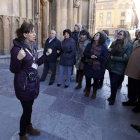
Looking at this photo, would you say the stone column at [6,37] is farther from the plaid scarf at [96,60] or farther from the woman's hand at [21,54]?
the woman's hand at [21,54]

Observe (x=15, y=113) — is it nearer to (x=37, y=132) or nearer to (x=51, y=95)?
(x=37, y=132)

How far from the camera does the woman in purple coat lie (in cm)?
194

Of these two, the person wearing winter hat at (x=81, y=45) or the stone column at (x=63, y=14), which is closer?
the person wearing winter hat at (x=81, y=45)

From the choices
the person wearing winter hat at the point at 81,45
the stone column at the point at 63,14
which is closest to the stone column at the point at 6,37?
the stone column at the point at 63,14

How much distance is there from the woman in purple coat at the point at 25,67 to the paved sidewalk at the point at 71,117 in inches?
23.8

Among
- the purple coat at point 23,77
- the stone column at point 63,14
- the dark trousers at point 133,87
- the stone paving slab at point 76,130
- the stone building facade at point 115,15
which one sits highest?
the stone building facade at point 115,15

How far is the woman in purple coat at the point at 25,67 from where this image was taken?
1937 mm

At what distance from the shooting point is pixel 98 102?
388cm

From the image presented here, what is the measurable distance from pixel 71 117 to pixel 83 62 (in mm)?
1632

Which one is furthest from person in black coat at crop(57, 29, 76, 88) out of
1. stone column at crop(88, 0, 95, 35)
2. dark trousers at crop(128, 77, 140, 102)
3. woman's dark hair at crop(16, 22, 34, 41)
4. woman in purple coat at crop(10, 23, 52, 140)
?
stone column at crop(88, 0, 95, 35)

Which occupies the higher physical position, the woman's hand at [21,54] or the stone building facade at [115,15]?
the stone building facade at [115,15]

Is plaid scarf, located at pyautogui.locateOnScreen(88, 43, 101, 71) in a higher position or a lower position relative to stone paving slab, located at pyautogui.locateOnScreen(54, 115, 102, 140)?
higher

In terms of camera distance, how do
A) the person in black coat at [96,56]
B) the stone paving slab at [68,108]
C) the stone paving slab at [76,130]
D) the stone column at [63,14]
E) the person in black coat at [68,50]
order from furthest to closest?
the stone column at [63,14] → the person in black coat at [68,50] → the person in black coat at [96,56] → the stone paving slab at [68,108] → the stone paving slab at [76,130]

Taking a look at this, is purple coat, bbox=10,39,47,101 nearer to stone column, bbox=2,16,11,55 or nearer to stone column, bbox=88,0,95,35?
stone column, bbox=2,16,11,55
